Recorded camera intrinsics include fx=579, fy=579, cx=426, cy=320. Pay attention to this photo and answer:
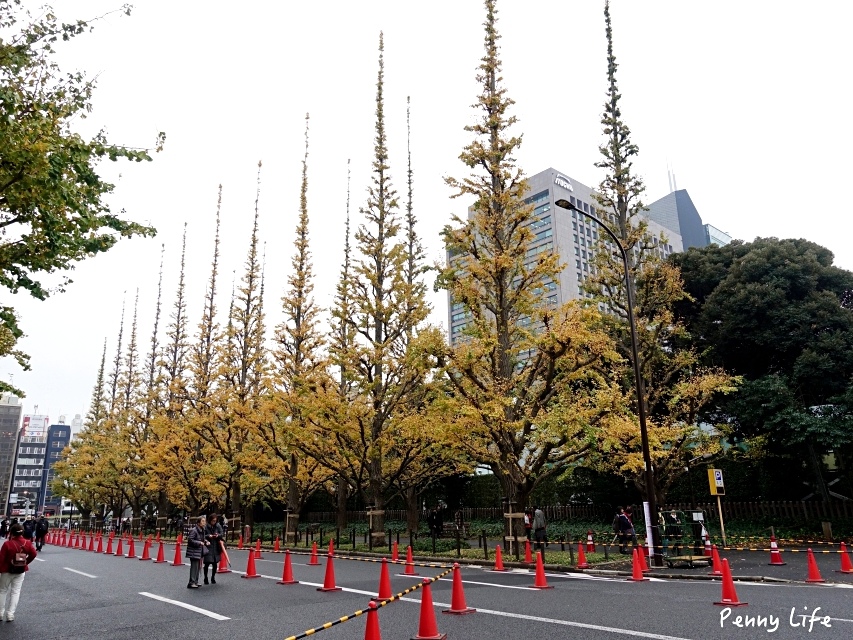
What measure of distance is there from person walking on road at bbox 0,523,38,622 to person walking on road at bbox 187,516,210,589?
133 inches

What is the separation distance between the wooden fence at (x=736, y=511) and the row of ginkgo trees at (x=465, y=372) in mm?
4147

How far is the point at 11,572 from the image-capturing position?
31.2ft

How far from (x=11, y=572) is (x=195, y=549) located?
367cm

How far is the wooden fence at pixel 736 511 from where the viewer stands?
21.2 metres

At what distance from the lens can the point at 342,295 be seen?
24125mm

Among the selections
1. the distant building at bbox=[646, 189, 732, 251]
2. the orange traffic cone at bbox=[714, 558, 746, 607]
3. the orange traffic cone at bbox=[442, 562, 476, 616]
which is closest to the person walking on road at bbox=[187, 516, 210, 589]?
the orange traffic cone at bbox=[442, 562, 476, 616]

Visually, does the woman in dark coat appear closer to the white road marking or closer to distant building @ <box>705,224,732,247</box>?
the white road marking

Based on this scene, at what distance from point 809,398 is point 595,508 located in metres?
10.9

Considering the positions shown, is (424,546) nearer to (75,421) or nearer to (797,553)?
(797,553)

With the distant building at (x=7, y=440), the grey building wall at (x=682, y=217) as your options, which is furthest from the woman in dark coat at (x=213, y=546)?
the distant building at (x=7, y=440)

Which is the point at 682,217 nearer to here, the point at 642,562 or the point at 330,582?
the point at 642,562

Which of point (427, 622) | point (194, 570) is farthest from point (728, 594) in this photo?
point (194, 570)

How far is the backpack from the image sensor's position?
9.48 meters

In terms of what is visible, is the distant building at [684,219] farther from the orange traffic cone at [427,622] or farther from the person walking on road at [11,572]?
the person walking on road at [11,572]
